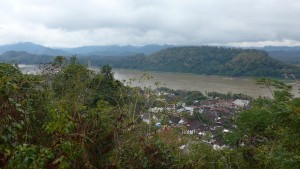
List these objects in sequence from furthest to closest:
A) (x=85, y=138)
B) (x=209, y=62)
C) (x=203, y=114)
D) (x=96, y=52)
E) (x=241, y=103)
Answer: (x=96, y=52), (x=209, y=62), (x=241, y=103), (x=203, y=114), (x=85, y=138)

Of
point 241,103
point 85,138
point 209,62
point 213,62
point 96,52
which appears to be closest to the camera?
point 85,138

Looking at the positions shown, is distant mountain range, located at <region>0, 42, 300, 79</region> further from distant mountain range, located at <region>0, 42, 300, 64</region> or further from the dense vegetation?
the dense vegetation

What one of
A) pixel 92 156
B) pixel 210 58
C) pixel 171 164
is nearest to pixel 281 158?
pixel 171 164

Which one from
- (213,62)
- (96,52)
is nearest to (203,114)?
(213,62)

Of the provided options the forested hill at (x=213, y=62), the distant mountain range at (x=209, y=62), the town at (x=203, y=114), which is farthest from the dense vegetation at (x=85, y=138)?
the forested hill at (x=213, y=62)

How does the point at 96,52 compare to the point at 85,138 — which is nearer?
the point at 85,138

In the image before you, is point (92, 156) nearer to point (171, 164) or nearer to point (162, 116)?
point (171, 164)

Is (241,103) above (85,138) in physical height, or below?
below

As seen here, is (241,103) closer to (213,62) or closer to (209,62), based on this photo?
(213,62)
